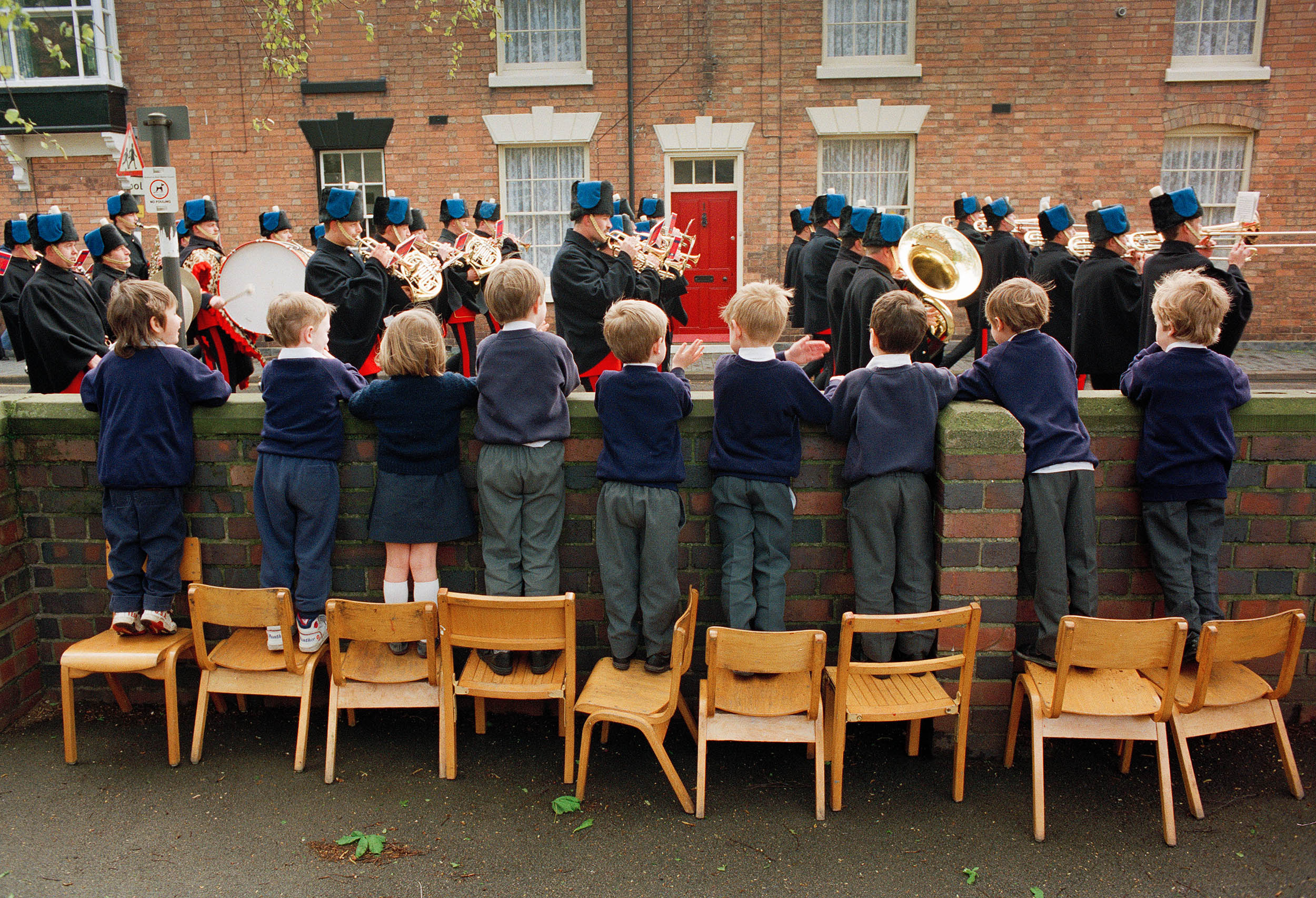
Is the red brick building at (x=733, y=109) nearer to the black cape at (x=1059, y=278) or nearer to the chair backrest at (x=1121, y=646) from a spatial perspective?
the black cape at (x=1059, y=278)

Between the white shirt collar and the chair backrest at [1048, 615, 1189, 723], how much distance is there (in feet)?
3.73

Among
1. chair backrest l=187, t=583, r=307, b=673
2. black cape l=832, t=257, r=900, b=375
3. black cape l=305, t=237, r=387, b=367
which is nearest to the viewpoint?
chair backrest l=187, t=583, r=307, b=673

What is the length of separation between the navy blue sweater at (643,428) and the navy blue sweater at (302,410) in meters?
1.07

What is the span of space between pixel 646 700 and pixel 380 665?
1.06 meters

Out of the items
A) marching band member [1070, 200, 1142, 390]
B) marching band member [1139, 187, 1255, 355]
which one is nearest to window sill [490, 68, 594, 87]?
marching band member [1070, 200, 1142, 390]

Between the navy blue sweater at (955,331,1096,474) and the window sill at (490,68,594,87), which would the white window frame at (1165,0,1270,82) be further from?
the navy blue sweater at (955,331,1096,474)

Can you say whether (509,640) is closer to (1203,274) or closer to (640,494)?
(640,494)

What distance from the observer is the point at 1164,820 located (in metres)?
3.15

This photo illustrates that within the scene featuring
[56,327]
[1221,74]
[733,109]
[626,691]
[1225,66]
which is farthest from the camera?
[733,109]

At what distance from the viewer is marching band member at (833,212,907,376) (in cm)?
634

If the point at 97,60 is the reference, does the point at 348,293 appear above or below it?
below

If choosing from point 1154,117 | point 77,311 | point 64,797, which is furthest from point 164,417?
point 1154,117

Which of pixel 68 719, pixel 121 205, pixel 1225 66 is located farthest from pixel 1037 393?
pixel 1225 66

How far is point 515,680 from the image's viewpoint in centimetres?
357
